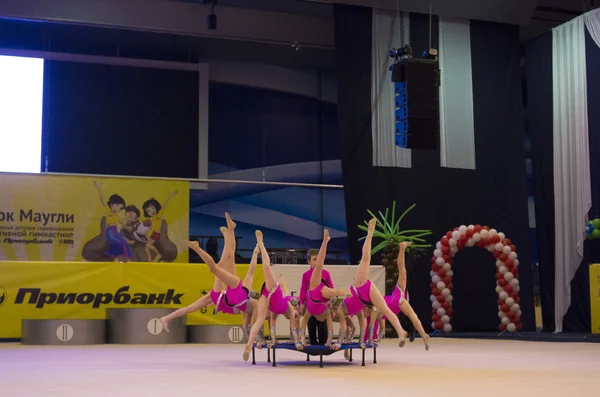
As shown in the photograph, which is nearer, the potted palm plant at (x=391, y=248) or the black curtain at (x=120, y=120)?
the potted palm plant at (x=391, y=248)

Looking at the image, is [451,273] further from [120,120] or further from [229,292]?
[229,292]

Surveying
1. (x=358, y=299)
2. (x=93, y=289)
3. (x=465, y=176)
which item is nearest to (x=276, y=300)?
(x=358, y=299)

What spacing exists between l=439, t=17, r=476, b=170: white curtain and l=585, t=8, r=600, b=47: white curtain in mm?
2320

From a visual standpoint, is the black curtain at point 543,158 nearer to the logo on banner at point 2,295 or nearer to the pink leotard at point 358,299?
the pink leotard at point 358,299

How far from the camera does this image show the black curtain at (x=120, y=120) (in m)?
15.5

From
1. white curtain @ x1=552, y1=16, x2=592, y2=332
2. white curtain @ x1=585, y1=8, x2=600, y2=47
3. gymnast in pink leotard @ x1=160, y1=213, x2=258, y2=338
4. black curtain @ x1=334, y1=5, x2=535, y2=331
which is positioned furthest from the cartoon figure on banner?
white curtain @ x1=585, y1=8, x2=600, y2=47

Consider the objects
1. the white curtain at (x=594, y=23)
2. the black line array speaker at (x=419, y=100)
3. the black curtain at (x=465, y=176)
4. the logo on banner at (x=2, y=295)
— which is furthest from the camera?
the black curtain at (x=465, y=176)

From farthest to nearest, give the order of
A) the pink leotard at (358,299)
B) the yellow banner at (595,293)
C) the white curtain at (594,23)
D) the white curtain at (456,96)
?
1. the white curtain at (456,96)
2. the white curtain at (594,23)
3. the yellow banner at (595,293)
4. the pink leotard at (358,299)

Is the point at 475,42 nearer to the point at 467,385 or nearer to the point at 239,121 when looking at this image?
the point at 239,121

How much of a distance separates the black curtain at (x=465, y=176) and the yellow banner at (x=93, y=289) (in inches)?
142

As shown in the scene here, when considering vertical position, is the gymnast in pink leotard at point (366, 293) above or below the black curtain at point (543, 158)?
below

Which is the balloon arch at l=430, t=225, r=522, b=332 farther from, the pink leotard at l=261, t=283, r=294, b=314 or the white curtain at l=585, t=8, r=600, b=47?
the pink leotard at l=261, t=283, r=294, b=314

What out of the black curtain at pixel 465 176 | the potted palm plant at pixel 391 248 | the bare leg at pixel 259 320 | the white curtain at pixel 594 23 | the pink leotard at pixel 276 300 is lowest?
the bare leg at pixel 259 320

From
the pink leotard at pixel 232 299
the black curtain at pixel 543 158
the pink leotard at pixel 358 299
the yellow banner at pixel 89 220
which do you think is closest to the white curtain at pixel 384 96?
the black curtain at pixel 543 158
